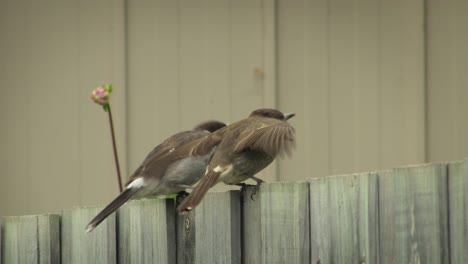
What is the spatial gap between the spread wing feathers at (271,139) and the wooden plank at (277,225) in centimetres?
56

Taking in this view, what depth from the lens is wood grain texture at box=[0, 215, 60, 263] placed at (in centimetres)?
532

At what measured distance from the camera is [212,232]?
195 inches

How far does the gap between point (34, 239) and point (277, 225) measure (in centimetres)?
125

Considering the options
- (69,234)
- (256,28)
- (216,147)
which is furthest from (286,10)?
(69,234)

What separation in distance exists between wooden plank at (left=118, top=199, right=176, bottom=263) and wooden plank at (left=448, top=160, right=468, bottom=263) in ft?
4.47

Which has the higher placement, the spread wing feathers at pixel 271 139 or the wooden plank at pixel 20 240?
the spread wing feathers at pixel 271 139

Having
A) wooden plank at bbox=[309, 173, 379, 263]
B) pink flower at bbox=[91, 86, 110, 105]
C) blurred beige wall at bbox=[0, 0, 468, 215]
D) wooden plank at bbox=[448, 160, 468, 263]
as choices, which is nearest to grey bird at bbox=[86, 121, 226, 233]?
pink flower at bbox=[91, 86, 110, 105]

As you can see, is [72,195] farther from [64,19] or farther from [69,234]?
[69,234]

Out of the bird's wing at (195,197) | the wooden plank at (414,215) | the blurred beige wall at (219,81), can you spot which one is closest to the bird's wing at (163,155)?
the bird's wing at (195,197)

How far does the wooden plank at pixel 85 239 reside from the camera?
17.1 feet

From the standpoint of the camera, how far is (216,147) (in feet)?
19.6

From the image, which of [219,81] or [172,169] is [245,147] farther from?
[219,81]

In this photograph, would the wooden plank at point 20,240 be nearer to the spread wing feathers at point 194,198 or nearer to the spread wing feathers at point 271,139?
the spread wing feathers at point 194,198

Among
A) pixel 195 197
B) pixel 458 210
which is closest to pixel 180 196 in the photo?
pixel 195 197
